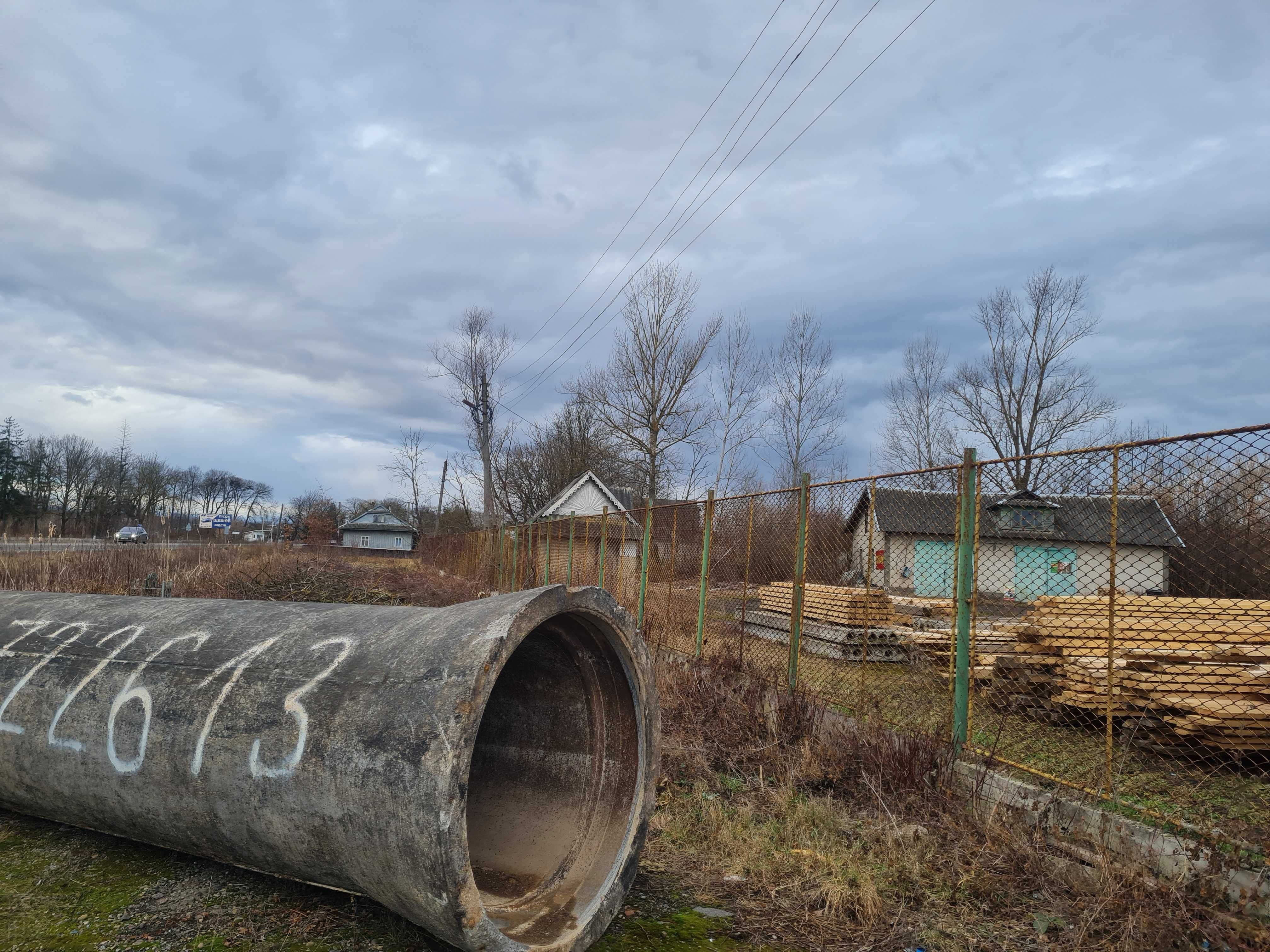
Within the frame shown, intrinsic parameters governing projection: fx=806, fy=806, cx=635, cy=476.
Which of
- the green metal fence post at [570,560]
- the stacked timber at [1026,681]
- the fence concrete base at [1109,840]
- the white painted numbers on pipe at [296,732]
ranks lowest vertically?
the fence concrete base at [1109,840]

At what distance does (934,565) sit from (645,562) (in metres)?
3.32

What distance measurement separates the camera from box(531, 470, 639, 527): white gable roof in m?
38.7

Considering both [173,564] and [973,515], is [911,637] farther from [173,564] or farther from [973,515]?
[173,564]

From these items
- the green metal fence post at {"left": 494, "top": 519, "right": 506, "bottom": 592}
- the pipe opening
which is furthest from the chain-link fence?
the green metal fence post at {"left": 494, "top": 519, "right": 506, "bottom": 592}

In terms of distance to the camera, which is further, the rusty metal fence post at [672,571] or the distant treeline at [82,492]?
the distant treeline at [82,492]

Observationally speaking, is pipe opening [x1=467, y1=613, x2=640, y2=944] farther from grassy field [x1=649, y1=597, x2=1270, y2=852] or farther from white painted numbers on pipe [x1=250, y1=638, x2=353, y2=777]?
grassy field [x1=649, y1=597, x2=1270, y2=852]

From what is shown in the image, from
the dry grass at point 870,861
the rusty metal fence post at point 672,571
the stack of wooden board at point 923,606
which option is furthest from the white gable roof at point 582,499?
the dry grass at point 870,861

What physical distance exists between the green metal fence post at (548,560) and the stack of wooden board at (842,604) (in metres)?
6.20

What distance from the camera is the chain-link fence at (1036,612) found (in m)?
4.05

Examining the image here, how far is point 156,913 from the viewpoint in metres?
3.01

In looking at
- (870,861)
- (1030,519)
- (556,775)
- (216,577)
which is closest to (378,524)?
(216,577)

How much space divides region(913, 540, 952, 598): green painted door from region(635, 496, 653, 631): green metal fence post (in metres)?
2.95

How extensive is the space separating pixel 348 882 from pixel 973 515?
3.90 meters

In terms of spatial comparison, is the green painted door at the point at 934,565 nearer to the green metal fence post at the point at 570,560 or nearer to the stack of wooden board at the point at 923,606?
the stack of wooden board at the point at 923,606
